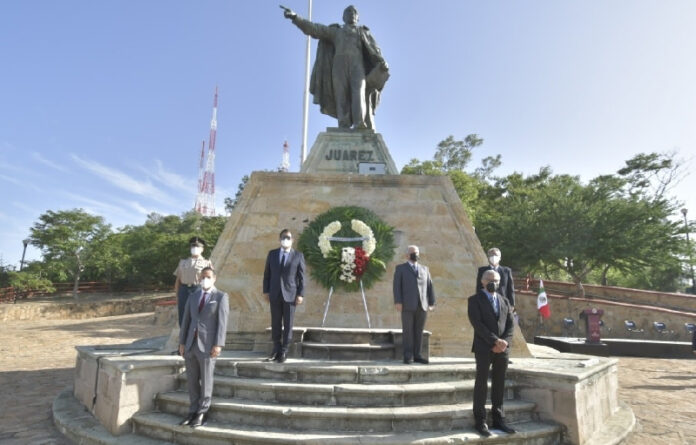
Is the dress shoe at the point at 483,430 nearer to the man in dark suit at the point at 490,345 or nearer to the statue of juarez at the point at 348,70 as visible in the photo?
the man in dark suit at the point at 490,345

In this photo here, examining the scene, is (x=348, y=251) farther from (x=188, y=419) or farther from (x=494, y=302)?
(x=188, y=419)

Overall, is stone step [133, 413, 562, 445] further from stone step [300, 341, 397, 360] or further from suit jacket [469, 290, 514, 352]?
stone step [300, 341, 397, 360]

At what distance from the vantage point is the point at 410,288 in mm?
5566

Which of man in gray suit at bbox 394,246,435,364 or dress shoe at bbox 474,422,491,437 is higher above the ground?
man in gray suit at bbox 394,246,435,364

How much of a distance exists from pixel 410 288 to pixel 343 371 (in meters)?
1.42

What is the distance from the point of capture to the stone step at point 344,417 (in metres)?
4.21

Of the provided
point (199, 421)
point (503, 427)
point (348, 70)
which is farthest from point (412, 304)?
point (348, 70)

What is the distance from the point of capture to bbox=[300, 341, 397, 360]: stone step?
5672 mm

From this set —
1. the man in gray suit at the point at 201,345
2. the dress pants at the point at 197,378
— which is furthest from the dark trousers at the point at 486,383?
the dress pants at the point at 197,378

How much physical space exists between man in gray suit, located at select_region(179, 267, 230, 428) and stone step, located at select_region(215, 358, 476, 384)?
0.79m

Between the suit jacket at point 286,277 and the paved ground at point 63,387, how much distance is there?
2.88 m

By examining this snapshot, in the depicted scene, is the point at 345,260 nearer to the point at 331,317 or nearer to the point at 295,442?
the point at 331,317

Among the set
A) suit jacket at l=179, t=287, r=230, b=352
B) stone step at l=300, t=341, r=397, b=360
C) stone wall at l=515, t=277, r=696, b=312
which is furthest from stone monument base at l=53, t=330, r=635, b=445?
stone wall at l=515, t=277, r=696, b=312

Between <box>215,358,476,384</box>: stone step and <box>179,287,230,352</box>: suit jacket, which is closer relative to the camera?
<box>179,287,230,352</box>: suit jacket
